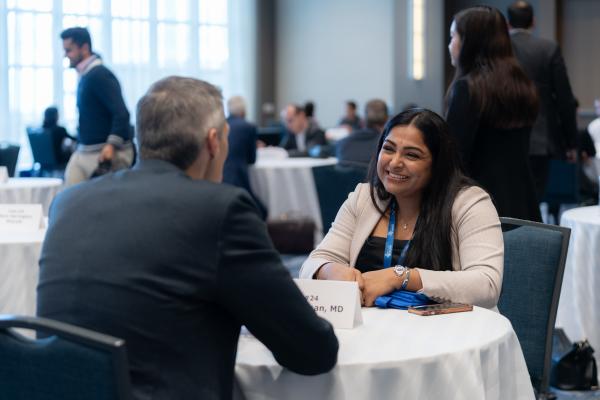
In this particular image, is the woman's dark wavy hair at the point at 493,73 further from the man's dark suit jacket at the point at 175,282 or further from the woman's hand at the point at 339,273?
the man's dark suit jacket at the point at 175,282

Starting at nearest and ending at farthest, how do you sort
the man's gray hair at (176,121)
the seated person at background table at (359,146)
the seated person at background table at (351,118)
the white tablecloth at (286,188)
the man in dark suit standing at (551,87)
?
the man's gray hair at (176,121)
the man in dark suit standing at (551,87)
the seated person at background table at (359,146)
the white tablecloth at (286,188)
the seated person at background table at (351,118)

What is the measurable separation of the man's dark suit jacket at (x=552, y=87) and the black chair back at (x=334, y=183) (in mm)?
1079

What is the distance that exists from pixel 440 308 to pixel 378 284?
0.18 m

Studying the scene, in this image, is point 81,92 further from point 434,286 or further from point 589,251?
point 434,286

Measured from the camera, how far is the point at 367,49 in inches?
564

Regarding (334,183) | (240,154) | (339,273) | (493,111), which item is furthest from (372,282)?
(240,154)

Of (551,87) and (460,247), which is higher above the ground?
(551,87)

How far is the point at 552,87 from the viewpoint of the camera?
188 inches

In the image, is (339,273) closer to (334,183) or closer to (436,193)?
(436,193)

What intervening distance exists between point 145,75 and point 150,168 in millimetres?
12925

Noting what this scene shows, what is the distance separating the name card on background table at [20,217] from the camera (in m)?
3.54

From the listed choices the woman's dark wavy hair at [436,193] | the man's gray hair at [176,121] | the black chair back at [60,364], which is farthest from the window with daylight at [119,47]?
the black chair back at [60,364]

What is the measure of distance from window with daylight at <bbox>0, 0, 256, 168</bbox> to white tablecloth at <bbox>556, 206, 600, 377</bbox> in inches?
399

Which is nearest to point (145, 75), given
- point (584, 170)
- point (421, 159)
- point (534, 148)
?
point (584, 170)
